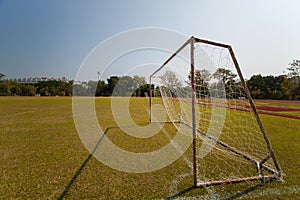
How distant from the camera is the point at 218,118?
7594 mm

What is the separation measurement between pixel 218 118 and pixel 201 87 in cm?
376

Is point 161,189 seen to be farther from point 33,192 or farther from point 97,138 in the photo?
point 97,138

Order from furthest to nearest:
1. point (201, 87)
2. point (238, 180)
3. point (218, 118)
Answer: point (218, 118) < point (201, 87) < point (238, 180)

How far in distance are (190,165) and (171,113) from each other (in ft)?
16.3

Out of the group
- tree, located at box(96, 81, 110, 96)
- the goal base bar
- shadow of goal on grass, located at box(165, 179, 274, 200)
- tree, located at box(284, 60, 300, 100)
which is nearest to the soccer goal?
the goal base bar

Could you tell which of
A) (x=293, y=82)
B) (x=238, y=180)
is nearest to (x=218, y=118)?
(x=238, y=180)

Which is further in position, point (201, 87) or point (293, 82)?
point (293, 82)

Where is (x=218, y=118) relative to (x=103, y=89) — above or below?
below

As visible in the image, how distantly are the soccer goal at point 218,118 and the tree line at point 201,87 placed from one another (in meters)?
0.04

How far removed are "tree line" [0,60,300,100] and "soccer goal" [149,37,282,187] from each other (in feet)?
0.14

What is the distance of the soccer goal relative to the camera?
2676mm

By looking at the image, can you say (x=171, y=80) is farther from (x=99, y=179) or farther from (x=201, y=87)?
(x=99, y=179)

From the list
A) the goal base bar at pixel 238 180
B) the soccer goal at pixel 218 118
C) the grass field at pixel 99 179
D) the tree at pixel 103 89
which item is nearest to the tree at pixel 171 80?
the soccer goal at pixel 218 118

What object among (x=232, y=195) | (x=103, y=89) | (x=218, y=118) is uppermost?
(x=103, y=89)
